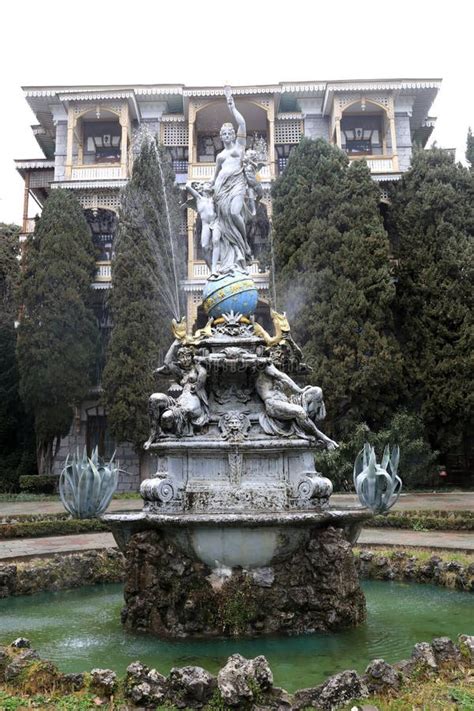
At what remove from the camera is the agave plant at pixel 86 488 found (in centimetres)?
1416

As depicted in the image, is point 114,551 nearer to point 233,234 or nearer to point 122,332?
point 233,234

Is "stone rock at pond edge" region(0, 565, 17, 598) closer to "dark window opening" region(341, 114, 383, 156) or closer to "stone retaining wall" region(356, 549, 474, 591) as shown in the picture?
"stone retaining wall" region(356, 549, 474, 591)

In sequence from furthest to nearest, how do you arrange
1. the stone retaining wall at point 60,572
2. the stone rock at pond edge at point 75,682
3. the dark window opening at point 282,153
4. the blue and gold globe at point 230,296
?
1. the dark window opening at point 282,153
2. the blue and gold globe at point 230,296
3. the stone retaining wall at point 60,572
4. the stone rock at pond edge at point 75,682

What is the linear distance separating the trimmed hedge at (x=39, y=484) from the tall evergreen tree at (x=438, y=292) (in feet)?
44.4

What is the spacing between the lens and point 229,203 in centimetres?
941

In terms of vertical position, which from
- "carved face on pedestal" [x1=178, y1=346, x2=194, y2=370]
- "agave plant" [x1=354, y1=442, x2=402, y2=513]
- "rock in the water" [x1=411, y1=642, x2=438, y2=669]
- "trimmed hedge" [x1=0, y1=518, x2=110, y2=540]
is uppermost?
"carved face on pedestal" [x1=178, y1=346, x2=194, y2=370]

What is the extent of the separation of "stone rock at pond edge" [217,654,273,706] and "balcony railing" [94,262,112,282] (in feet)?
83.0

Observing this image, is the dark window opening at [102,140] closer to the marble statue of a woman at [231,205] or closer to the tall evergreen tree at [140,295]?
the tall evergreen tree at [140,295]

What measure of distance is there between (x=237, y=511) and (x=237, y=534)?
38 centimetres

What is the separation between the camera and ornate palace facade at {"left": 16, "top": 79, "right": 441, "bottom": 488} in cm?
2886

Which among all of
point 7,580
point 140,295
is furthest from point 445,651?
point 140,295

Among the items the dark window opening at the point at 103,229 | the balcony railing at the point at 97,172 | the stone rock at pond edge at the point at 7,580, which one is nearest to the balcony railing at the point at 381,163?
the balcony railing at the point at 97,172

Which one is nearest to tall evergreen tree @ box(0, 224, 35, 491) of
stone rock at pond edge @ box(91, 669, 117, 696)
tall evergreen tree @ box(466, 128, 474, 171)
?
tall evergreen tree @ box(466, 128, 474, 171)

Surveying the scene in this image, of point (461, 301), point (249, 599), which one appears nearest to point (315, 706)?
point (249, 599)
